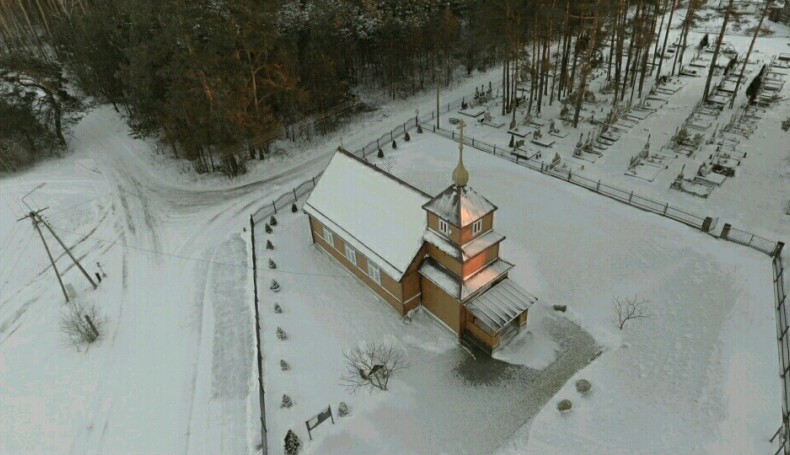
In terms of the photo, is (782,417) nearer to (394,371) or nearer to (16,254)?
(394,371)

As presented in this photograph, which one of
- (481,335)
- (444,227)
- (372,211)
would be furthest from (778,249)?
(372,211)

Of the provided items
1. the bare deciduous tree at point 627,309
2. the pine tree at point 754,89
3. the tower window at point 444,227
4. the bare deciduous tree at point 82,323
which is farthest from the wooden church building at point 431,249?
the pine tree at point 754,89

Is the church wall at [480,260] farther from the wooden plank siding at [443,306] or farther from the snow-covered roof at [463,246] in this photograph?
the wooden plank siding at [443,306]

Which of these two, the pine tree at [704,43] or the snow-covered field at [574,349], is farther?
the pine tree at [704,43]

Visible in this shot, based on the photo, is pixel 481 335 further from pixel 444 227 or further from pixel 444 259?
pixel 444 227

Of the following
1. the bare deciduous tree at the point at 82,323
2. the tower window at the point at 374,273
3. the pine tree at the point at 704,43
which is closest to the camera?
the tower window at the point at 374,273

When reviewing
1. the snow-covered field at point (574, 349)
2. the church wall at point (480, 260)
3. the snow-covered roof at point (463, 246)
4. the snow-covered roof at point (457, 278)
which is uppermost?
the snow-covered roof at point (463, 246)

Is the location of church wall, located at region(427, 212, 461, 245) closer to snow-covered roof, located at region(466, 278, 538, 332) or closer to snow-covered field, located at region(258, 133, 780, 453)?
snow-covered roof, located at region(466, 278, 538, 332)

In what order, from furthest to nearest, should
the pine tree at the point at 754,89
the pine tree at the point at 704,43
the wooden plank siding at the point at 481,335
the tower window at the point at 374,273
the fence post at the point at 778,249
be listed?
the pine tree at the point at 704,43 → the pine tree at the point at 754,89 → the fence post at the point at 778,249 → the tower window at the point at 374,273 → the wooden plank siding at the point at 481,335
